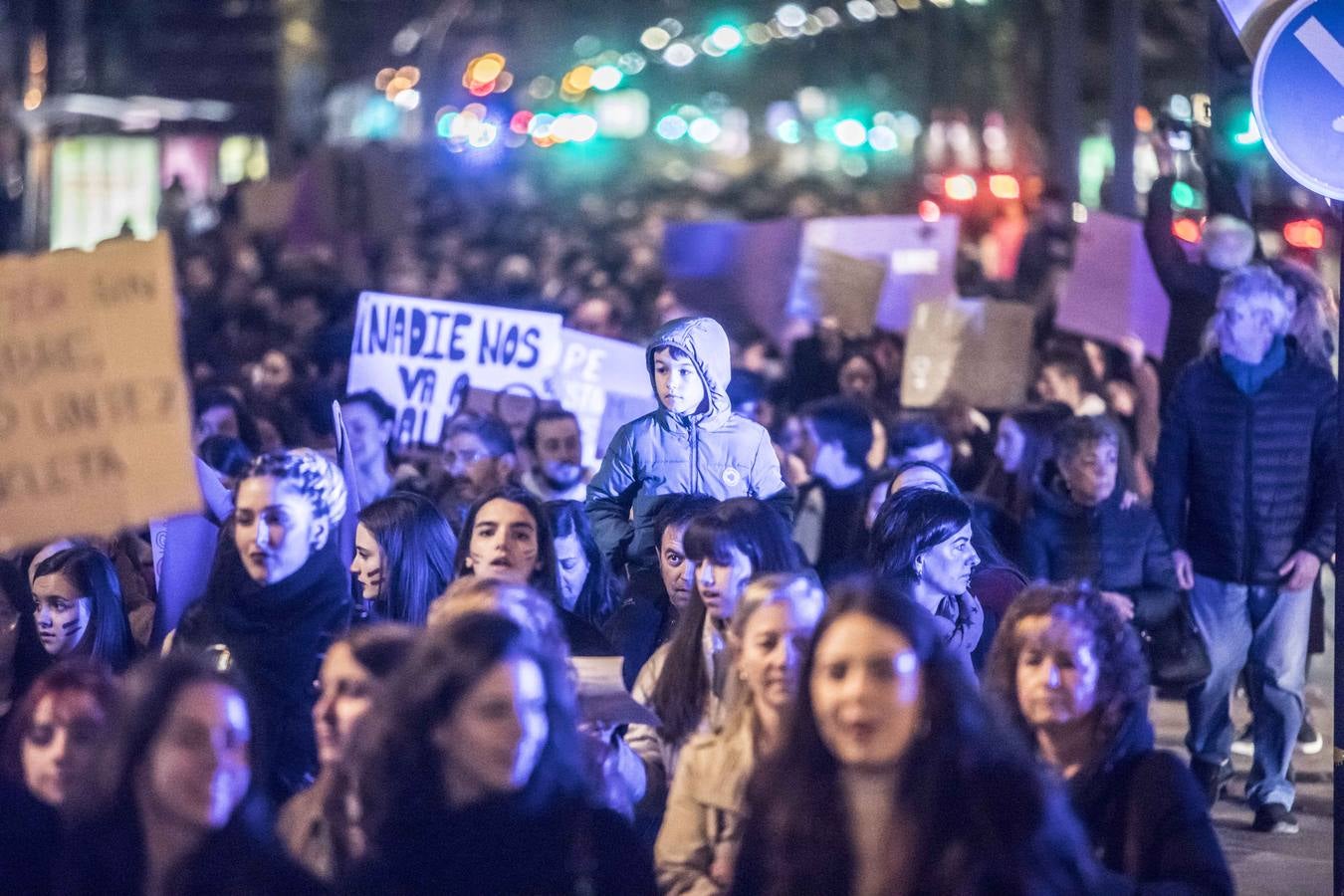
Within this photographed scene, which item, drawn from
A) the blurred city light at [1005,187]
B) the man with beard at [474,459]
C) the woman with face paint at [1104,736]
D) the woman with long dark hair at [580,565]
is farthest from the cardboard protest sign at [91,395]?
the blurred city light at [1005,187]

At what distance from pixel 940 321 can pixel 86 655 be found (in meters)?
7.80

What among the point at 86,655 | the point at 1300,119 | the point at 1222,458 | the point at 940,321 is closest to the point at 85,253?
the point at 86,655

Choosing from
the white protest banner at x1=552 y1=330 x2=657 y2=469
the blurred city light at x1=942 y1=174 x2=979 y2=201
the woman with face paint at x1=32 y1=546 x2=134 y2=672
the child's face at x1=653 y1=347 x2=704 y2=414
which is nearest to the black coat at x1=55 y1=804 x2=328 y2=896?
the woman with face paint at x1=32 y1=546 x2=134 y2=672

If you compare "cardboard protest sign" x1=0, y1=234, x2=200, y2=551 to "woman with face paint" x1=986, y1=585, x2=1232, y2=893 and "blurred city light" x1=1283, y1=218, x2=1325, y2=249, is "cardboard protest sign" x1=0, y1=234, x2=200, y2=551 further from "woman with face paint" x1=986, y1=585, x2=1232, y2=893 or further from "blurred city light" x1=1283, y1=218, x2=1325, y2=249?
"blurred city light" x1=1283, y1=218, x2=1325, y2=249

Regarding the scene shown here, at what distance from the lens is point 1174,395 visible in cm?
894

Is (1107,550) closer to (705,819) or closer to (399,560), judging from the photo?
(399,560)

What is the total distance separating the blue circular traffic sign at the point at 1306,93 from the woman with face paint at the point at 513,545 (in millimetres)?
2329

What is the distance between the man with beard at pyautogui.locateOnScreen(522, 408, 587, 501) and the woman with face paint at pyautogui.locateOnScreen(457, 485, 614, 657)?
2.95 meters

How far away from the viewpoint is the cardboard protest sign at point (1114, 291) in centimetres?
1386

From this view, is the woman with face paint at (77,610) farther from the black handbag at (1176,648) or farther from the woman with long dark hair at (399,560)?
the black handbag at (1176,648)

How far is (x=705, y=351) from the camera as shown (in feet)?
26.7

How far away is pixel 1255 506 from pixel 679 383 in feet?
7.11

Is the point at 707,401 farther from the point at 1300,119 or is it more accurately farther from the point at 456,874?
the point at 456,874

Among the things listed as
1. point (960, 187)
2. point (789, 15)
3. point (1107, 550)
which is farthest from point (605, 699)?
point (789, 15)
